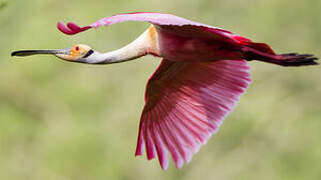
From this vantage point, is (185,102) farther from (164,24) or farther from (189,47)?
(164,24)

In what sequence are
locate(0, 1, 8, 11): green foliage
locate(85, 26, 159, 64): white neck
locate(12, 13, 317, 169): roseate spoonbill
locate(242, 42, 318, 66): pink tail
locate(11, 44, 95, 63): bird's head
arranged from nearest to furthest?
1. locate(0, 1, 8, 11): green foliage
2. locate(242, 42, 318, 66): pink tail
3. locate(85, 26, 159, 64): white neck
4. locate(11, 44, 95, 63): bird's head
5. locate(12, 13, 317, 169): roseate spoonbill

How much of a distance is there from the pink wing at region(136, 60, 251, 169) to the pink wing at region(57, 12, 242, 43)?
2.67 ft

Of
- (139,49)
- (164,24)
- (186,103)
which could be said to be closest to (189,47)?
(139,49)

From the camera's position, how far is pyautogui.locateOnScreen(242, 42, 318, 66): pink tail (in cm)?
374

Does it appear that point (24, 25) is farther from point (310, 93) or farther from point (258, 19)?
point (310, 93)

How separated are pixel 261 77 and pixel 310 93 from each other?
0.77 meters

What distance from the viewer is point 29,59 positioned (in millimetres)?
13641

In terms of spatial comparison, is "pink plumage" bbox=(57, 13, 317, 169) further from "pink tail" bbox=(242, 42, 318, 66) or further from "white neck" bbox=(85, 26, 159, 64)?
"pink tail" bbox=(242, 42, 318, 66)

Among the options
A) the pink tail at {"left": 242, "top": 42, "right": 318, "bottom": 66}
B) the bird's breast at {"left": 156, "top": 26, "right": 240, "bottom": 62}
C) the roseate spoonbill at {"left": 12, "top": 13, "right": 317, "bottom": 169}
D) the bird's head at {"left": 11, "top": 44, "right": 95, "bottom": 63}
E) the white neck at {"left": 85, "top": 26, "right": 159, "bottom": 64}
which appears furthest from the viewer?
the roseate spoonbill at {"left": 12, "top": 13, "right": 317, "bottom": 169}

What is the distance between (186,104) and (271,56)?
4.10 ft

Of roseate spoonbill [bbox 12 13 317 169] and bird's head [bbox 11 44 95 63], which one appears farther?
roseate spoonbill [bbox 12 13 317 169]

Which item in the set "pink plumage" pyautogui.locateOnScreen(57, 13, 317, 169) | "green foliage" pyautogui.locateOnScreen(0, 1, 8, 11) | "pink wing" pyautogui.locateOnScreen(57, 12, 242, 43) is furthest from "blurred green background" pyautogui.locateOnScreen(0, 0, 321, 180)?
"green foliage" pyautogui.locateOnScreen(0, 1, 8, 11)

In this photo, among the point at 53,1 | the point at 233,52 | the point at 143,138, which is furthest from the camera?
the point at 53,1

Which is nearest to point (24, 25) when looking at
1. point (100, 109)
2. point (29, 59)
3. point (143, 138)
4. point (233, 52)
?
point (29, 59)
